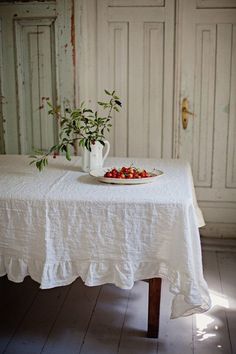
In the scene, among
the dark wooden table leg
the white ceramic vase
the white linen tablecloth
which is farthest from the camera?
the white ceramic vase

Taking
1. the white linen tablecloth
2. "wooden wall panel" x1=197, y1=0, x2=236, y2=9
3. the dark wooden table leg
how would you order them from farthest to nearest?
"wooden wall panel" x1=197, y1=0, x2=236, y2=9 < the dark wooden table leg < the white linen tablecloth

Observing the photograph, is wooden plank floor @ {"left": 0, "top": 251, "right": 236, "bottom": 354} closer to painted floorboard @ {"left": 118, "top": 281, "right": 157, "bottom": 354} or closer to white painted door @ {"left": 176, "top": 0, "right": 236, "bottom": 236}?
painted floorboard @ {"left": 118, "top": 281, "right": 157, "bottom": 354}

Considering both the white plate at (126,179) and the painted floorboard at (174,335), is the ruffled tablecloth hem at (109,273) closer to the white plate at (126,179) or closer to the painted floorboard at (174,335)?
the painted floorboard at (174,335)

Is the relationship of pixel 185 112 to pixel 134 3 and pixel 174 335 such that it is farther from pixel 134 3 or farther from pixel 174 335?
pixel 174 335

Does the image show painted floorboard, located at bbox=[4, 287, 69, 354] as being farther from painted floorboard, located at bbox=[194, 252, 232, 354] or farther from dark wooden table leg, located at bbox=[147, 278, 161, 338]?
painted floorboard, located at bbox=[194, 252, 232, 354]

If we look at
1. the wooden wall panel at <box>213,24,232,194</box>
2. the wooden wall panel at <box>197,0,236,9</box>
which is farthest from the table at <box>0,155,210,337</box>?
the wooden wall panel at <box>197,0,236,9</box>

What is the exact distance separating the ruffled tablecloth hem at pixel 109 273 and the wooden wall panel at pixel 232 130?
1.89 m

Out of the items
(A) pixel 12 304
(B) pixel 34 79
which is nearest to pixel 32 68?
(B) pixel 34 79

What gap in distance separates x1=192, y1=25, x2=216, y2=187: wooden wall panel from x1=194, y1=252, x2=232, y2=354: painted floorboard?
41.8 inches

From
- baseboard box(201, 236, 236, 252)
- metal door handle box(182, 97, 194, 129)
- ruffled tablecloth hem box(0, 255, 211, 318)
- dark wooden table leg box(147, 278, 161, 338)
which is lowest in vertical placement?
baseboard box(201, 236, 236, 252)

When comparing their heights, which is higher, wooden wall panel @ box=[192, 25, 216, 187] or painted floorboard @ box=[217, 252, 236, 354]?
wooden wall panel @ box=[192, 25, 216, 187]

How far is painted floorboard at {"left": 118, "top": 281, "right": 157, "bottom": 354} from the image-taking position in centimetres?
250

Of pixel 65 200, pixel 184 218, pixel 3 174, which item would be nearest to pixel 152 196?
pixel 184 218

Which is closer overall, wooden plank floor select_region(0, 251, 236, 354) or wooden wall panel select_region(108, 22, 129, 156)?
wooden plank floor select_region(0, 251, 236, 354)
